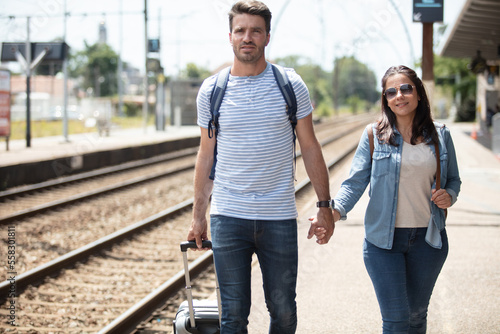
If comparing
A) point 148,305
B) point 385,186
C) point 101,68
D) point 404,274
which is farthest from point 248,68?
point 101,68

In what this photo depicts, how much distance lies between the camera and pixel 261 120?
2.96m

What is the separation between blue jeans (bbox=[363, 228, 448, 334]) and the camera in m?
3.13

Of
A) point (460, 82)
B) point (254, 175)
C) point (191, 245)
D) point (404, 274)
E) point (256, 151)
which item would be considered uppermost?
point (460, 82)

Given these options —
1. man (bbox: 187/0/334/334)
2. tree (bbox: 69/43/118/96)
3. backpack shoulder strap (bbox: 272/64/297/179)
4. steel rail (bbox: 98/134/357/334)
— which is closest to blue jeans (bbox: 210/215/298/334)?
man (bbox: 187/0/334/334)

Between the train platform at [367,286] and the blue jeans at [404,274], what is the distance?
1.37 metres

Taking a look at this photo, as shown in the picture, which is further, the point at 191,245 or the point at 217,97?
Result: the point at 191,245

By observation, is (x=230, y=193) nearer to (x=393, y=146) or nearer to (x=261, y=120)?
(x=261, y=120)

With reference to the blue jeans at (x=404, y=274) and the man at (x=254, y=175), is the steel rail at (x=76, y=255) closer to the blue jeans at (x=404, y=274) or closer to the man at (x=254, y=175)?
the man at (x=254, y=175)

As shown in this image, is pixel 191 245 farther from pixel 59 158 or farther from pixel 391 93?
pixel 59 158

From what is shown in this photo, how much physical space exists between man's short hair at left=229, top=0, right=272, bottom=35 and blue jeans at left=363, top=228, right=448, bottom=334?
126cm

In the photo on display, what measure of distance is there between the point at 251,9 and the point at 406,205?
4.12ft

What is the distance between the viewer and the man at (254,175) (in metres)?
2.95

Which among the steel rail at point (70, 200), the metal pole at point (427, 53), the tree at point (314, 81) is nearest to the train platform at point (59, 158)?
the steel rail at point (70, 200)

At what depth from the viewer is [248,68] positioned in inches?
119
